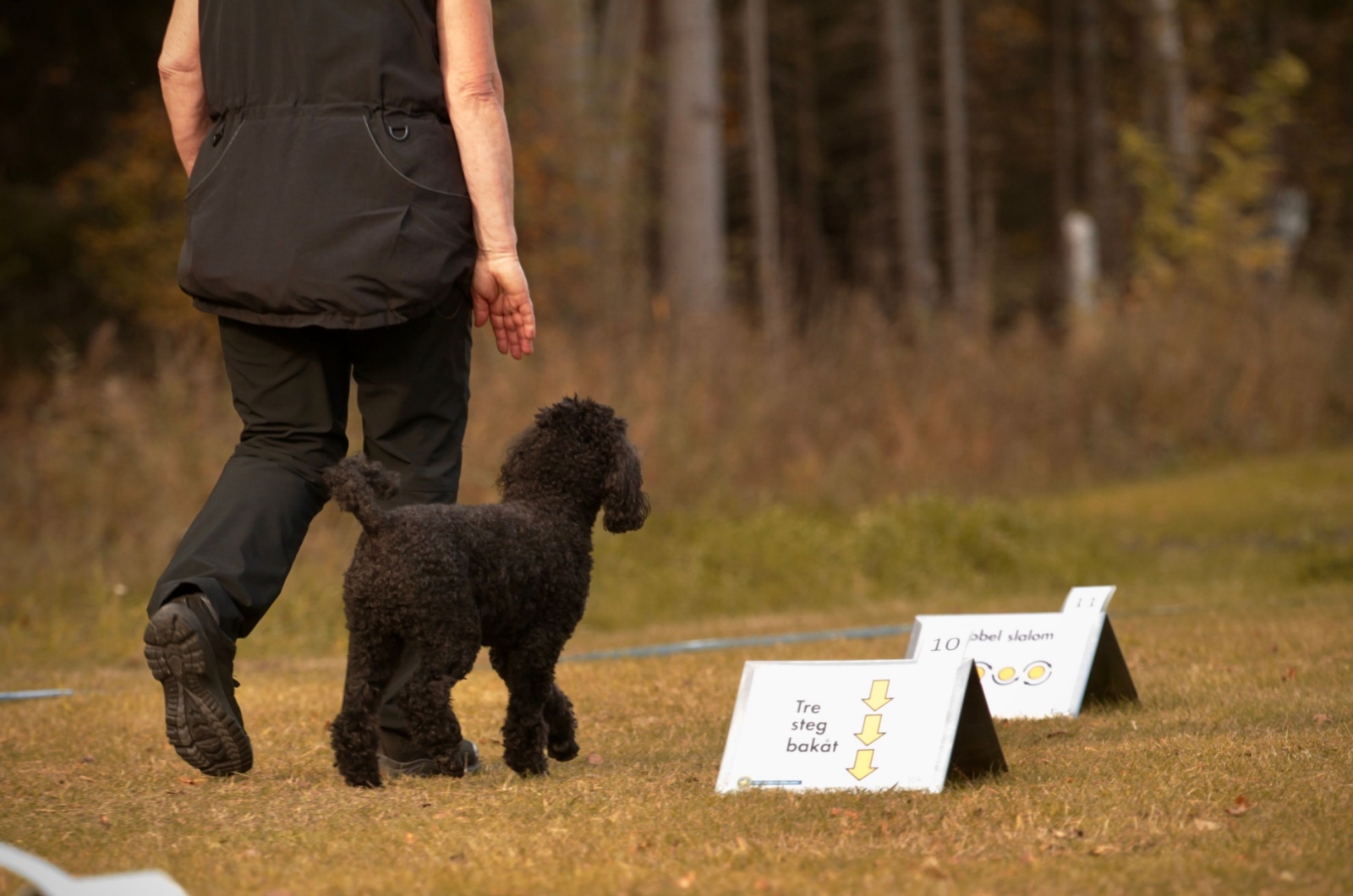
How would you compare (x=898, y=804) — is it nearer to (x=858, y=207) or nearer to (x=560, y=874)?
(x=560, y=874)

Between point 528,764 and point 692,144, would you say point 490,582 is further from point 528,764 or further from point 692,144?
point 692,144

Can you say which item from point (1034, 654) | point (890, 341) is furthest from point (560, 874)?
point (890, 341)

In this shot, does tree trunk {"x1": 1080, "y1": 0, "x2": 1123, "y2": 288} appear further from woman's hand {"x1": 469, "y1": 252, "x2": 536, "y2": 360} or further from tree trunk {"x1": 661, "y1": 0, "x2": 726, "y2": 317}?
woman's hand {"x1": 469, "y1": 252, "x2": 536, "y2": 360}

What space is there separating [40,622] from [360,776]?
4.69 metres

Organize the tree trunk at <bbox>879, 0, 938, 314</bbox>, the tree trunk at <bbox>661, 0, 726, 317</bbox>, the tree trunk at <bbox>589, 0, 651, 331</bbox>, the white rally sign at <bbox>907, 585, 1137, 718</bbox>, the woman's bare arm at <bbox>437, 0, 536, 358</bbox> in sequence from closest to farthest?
the woman's bare arm at <bbox>437, 0, 536, 358</bbox> < the white rally sign at <bbox>907, 585, 1137, 718</bbox> < the tree trunk at <bbox>589, 0, 651, 331</bbox> < the tree trunk at <bbox>661, 0, 726, 317</bbox> < the tree trunk at <bbox>879, 0, 938, 314</bbox>

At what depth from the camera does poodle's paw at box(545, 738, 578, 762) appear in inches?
175

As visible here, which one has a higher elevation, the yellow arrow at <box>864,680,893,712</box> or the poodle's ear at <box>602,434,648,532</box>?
the poodle's ear at <box>602,434,648,532</box>

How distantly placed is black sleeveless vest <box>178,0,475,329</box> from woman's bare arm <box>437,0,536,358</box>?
61 mm

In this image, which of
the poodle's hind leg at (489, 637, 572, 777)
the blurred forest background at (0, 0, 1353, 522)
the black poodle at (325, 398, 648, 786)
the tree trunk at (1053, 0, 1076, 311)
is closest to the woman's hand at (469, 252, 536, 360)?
the black poodle at (325, 398, 648, 786)

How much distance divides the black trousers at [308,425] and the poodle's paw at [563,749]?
75 cm

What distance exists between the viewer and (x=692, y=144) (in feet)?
59.1

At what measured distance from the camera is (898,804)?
145 inches

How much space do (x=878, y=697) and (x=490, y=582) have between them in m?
1.01

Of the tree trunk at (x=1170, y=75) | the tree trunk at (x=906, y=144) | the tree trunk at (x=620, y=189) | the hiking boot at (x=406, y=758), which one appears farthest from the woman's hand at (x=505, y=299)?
the tree trunk at (x=1170, y=75)
